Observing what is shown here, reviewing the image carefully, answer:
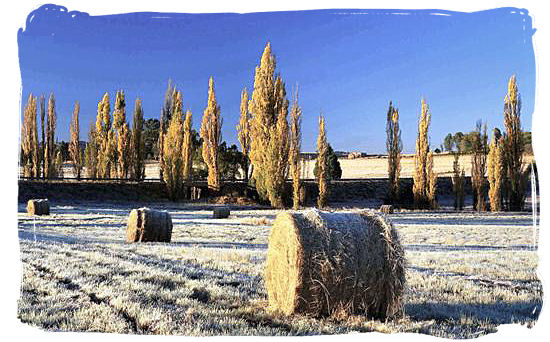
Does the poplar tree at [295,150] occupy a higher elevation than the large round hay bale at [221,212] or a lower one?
higher

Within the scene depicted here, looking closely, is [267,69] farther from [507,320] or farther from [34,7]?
[507,320]

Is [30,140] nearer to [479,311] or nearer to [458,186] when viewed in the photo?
[479,311]

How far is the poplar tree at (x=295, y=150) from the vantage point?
7.75 metres

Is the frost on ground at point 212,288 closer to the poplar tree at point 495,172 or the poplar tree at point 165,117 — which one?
the poplar tree at point 495,172

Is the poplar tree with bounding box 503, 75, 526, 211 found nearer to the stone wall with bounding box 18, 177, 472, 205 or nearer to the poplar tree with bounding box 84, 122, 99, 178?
the stone wall with bounding box 18, 177, 472, 205

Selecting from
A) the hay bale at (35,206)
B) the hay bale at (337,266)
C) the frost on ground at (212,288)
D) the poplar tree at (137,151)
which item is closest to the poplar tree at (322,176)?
the frost on ground at (212,288)

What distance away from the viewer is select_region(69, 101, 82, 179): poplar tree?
242 inches

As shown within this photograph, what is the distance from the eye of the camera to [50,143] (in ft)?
20.6

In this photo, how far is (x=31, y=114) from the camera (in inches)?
206

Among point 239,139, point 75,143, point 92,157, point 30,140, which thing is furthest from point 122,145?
point 30,140

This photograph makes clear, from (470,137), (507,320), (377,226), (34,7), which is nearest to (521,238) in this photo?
(470,137)

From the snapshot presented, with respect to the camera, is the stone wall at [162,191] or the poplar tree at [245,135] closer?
the poplar tree at [245,135]

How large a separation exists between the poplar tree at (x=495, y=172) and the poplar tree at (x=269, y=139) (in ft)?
8.24

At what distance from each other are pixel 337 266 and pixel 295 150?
167 inches
